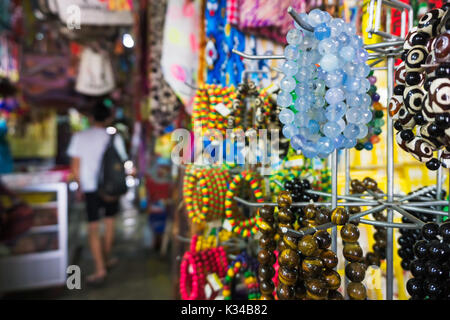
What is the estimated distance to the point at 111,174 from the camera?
248cm

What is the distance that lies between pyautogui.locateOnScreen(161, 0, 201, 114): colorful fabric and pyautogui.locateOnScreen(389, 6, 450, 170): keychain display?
132 cm

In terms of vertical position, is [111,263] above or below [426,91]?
below

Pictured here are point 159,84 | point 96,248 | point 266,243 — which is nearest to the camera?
point 266,243

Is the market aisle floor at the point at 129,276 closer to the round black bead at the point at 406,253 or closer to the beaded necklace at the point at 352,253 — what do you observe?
the round black bead at the point at 406,253

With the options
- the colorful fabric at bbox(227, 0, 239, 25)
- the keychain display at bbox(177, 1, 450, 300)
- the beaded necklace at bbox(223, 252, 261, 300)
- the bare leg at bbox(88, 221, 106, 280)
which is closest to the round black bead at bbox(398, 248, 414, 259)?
the keychain display at bbox(177, 1, 450, 300)

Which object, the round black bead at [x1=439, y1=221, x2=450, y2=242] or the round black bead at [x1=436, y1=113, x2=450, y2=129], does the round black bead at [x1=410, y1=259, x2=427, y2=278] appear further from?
the round black bead at [x1=436, y1=113, x2=450, y2=129]

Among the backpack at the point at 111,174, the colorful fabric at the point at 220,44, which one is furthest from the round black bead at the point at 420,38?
the backpack at the point at 111,174

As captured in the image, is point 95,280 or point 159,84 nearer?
point 159,84

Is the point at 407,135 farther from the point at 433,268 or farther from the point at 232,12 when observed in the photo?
the point at 232,12

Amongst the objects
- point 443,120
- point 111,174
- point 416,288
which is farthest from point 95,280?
point 443,120

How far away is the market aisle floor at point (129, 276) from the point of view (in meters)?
2.21

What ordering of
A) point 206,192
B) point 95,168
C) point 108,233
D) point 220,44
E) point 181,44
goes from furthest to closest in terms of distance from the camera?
point 108,233 → point 95,168 → point 181,44 → point 220,44 → point 206,192

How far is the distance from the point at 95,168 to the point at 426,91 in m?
2.20

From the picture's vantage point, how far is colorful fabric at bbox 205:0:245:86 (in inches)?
63.5
